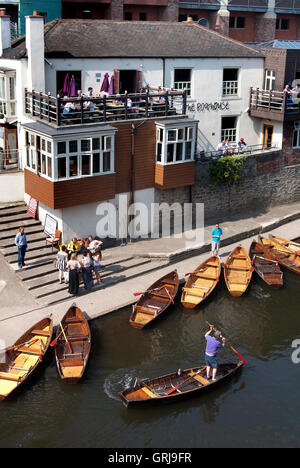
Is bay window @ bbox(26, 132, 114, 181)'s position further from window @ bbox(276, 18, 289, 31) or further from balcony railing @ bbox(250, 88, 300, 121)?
window @ bbox(276, 18, 289, 31)

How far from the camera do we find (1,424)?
654 inches

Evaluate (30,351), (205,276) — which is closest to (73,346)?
(30,351)

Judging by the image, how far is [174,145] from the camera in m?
28.1

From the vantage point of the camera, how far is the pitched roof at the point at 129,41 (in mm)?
29141

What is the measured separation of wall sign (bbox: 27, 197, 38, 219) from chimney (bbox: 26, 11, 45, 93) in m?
5.41

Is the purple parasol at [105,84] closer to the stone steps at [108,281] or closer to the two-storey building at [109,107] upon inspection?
the two-storey building at [109,107]

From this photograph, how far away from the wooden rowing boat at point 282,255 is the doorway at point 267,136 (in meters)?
9.05

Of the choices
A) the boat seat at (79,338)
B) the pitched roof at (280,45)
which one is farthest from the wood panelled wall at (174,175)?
the pitched roof at (280,45)

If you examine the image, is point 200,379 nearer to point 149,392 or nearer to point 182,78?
point 149,392

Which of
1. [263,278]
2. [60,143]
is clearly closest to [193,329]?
[263,278]

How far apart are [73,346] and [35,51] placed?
1476cm

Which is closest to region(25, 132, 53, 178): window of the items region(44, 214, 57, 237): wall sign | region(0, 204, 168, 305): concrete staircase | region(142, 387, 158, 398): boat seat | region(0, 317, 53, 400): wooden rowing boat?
region(44, 214, 57, 237): wall sign

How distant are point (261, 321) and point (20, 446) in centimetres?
1108

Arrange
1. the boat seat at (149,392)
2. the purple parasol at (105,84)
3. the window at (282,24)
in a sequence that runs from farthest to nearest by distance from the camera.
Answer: the window at (282,24)
the purple parasol at (105,84)
the boat seat at (149,392)
